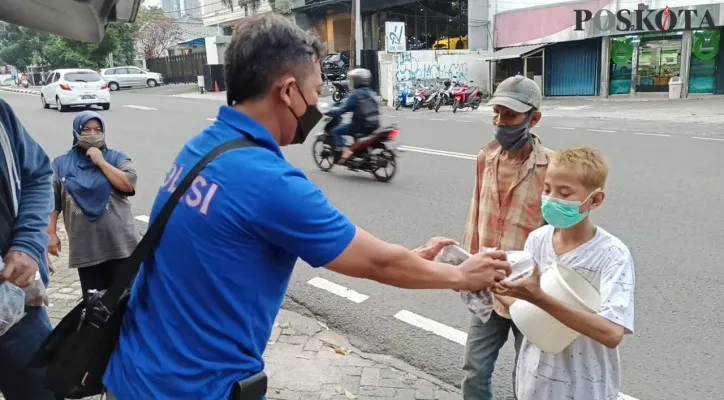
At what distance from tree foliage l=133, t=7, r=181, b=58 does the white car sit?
26.7m

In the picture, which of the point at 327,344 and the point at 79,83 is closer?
the point at 327,344

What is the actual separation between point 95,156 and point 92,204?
291 mm

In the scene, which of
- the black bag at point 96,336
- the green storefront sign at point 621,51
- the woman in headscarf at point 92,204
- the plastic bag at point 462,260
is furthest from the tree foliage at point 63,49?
the plastic bag at point 462,260

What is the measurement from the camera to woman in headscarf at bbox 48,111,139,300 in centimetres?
350

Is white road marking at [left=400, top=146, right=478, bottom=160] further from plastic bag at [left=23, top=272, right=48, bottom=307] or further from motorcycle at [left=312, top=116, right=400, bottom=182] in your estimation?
plastic bag at [left=23, top=272, right=48, bottom=307]

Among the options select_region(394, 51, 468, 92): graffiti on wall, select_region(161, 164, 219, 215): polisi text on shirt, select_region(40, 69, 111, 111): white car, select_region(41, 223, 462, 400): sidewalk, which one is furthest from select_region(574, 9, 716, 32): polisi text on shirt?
select_region(161, 164, 219, 215): polisi text on shirt

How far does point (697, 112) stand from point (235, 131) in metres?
18.3

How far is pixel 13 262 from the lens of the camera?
2.15m

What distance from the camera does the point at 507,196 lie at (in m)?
2.60

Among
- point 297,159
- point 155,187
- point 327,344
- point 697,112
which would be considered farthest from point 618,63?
point 327,344

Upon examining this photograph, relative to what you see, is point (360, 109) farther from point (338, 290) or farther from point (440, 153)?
point (338, 290)

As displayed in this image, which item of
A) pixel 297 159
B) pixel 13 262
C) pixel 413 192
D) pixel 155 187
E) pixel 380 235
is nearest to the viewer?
pixel 13 262

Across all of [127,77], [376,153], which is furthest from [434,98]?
[127,77]

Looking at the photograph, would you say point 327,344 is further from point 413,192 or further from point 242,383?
point 413,192
